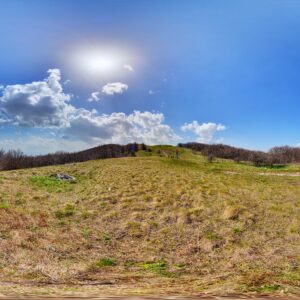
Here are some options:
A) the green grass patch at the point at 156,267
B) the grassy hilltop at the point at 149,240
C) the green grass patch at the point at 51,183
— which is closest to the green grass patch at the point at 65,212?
the grassy hilltop at the point at 149,240

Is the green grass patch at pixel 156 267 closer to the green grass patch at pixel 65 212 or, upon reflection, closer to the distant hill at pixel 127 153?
the green grass patch at pixel 65 212

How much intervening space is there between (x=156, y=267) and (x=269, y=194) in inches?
665

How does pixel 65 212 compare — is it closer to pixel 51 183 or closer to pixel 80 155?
pixel 51 183

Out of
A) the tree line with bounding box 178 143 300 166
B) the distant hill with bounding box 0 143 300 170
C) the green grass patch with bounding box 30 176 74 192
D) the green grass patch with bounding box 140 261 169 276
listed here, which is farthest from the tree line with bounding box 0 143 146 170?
the green grass patch with bounding box 140 261 169 276

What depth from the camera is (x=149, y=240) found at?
1416cm

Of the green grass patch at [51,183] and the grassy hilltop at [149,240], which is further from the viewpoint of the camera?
the green grass patch at [51,183]

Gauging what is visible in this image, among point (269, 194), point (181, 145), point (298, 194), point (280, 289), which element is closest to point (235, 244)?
point (280, 289)

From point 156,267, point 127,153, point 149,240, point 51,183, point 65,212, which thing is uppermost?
point 127,153

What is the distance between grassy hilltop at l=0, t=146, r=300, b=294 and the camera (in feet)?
26.2

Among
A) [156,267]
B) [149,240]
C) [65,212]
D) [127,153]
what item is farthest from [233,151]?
[156,267]

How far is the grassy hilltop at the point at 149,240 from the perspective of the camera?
314 inches

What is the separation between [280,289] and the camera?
21.4 ft

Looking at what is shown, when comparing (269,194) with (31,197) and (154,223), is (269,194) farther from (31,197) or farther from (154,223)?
(31,197)

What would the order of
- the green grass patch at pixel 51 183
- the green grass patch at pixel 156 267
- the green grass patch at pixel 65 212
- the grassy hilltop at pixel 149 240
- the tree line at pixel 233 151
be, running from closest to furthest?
the grassy hilltop at pixel 149 240
the green grass patch at pixel 156 267
the green grass patch at pixel 65 212
the green grass patch at pixel 51 183
the tree line at pixel 233 151
